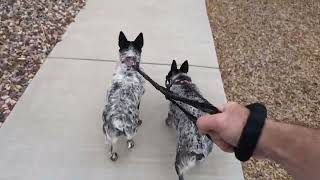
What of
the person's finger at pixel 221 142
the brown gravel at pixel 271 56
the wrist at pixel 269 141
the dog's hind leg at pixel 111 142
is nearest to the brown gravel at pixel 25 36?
the dog's hind leg at pixel 111 142

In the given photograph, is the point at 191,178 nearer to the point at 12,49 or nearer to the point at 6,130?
the point at 6,130

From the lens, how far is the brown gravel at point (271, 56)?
4992 mm

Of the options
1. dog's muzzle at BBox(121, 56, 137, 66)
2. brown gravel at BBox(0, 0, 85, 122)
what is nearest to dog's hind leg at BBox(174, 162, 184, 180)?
dog's muzzle at BBox(121, 56, 137, 66)

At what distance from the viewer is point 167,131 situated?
4402 millimetres

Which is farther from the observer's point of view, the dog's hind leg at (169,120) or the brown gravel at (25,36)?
the brown gravel at (25,36)

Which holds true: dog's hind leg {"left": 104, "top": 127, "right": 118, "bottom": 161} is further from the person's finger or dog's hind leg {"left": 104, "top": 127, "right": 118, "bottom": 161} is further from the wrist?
the wrist

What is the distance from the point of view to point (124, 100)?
382 cm

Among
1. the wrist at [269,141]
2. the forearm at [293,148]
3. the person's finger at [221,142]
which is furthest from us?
the person's finger at [221,142]

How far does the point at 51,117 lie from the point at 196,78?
1.89 meters

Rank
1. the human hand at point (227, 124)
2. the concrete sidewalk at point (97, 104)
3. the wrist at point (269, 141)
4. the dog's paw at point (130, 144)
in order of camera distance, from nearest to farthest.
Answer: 1. the wrist at point (269, 141)
2. the human hand at point (227, 124)
3. the concrete sidewalk at point (97, 104)
4. the dog's paw at point (130, 144)

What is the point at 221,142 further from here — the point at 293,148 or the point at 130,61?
the point at 130,61

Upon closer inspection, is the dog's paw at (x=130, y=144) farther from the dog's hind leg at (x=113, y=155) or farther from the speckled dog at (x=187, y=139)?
the speckled dog at (x=187, y=139)

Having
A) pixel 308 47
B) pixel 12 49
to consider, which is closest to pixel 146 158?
pixel 12 49

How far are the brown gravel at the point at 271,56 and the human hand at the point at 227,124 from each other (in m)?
1.98
